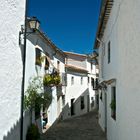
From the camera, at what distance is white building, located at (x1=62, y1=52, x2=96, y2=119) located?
25.4m

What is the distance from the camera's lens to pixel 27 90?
33.8ft

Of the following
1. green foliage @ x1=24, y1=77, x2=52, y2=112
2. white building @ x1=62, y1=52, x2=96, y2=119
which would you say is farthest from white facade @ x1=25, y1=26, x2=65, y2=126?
white building @ x1=62, y1=52, x2=96, y2=119

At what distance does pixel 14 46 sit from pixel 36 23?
6.90 ft

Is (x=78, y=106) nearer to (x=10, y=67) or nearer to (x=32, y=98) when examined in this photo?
(x=32, y=98)

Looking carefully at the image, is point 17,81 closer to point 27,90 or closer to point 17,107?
point 17,107

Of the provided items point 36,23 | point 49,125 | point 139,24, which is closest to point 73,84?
point 49,125

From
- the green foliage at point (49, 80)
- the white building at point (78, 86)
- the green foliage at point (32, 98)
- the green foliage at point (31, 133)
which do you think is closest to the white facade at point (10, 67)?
the green foliage at point (32, 98)

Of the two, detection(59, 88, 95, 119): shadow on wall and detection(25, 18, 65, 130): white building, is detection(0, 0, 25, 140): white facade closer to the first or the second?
detection(25, 18, 65, 130): white building

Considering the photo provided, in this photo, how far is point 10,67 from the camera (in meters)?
6.71

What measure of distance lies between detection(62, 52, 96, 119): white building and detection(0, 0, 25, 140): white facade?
16.5 metres

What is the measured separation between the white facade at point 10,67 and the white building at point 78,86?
16.5 metres

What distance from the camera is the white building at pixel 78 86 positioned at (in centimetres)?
2542

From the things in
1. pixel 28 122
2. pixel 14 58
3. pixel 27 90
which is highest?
pixel 14 58

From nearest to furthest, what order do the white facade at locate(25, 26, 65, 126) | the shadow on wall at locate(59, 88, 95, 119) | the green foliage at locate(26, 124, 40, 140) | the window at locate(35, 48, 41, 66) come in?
the green foliage at locate(26, 124, 40, 140) < the white facade at locate(25, 26, 65, 126) < the window at locate(35, 48, 41, 66) < the shadow on wall at locate(59, 88, 95, 119)
